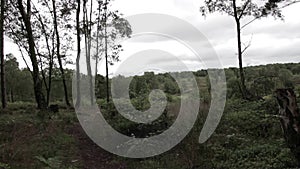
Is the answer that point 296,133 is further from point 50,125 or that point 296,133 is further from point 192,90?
point 50,125

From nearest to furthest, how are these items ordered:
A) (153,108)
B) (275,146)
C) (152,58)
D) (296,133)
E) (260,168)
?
(296,133), (260,168), (275,146), (152,58), (153,108)

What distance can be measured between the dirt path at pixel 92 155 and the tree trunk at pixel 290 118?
4436 mm

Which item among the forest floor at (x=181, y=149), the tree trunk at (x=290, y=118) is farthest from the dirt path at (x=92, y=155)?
the tree trunk at (x=290, y=118)

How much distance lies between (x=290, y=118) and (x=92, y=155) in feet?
20.1

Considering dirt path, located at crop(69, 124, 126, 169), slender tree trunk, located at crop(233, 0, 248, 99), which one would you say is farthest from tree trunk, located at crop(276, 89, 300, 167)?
slender tree trunk, located at crop(233, 0, 248, 99)

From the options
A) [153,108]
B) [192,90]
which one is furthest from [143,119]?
[192,90]

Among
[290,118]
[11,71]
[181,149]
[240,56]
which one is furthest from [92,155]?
[11,71]

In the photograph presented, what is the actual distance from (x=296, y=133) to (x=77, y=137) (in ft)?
26.8

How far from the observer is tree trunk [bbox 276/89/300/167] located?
23.4 feet

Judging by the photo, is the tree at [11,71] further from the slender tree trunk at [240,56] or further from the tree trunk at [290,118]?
the tree trunk at [290,118]

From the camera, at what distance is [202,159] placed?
8.79 meters

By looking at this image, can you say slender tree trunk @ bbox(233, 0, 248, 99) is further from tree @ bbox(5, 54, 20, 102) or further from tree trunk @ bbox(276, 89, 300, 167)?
tree @ bbox(5, 54, 20, 102)

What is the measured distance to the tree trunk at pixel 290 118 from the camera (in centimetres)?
712

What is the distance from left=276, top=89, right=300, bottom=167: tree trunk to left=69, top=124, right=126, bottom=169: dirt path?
14.6ft
